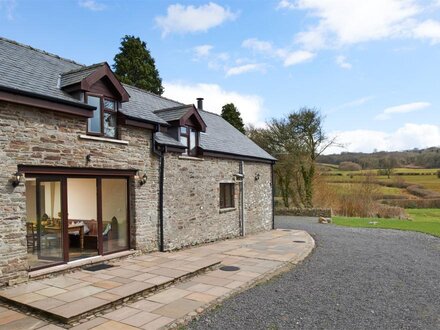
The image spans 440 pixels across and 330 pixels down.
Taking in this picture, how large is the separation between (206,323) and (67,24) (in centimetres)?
1101

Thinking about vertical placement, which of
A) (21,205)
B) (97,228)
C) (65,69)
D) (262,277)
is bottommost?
(262,277)

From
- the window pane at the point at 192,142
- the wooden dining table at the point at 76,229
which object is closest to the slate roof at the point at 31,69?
the wooden dining table at the point at 76,229

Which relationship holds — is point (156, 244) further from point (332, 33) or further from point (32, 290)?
point (332, 33)

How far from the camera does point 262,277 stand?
28.0 feet

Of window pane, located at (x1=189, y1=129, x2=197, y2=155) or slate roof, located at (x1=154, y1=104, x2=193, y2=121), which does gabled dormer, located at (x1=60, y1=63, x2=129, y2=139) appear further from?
window pane, located at (x1=189, y1=129, x2=197, y2=155)

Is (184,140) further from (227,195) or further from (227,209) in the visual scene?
(227,209)

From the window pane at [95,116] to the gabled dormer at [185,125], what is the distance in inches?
127

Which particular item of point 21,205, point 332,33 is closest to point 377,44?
point 332,33

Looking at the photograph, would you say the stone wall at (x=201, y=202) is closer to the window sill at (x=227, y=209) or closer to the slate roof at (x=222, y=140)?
the window sill at (x=227, y=209)

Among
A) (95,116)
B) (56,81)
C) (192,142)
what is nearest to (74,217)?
(95,116)

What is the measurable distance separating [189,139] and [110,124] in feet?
12.7

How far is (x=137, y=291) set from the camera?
267 inches

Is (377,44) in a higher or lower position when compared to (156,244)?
higher

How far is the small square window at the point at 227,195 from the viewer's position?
15.0m
